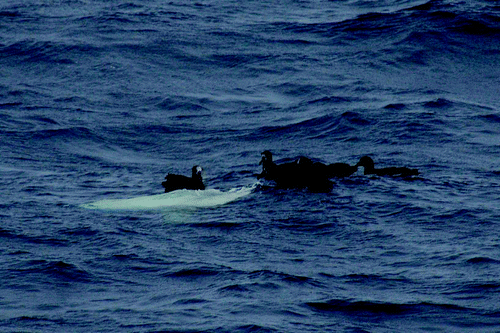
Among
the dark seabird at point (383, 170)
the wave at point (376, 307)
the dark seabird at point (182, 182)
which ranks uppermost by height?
the dark seabird at point (182, 182)

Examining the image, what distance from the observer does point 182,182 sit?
17062 mm

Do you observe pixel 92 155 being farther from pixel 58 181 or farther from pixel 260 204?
pixel 260 204

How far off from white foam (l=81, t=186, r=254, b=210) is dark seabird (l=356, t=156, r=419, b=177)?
7.24ft

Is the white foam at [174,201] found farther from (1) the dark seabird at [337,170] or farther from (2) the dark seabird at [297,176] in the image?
(1) the dark seabird at [337,170]

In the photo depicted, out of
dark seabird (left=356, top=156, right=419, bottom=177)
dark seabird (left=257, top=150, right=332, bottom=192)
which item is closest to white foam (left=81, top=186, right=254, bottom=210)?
dark seabird (left=257, top=150, right=332, bottom=192)

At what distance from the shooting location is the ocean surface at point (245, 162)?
40.8ft

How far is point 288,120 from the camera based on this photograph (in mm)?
23906

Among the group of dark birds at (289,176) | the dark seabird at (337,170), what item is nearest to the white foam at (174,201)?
the group of dark birds at (289,176)

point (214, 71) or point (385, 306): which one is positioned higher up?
point (214, 71)

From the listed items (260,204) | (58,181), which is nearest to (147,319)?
(260,204)

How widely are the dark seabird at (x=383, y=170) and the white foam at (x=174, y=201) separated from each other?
7.24 feet

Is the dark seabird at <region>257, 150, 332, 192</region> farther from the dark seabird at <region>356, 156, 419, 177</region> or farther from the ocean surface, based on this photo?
the dark seabird at <region>356, 156, 419, 177</region>

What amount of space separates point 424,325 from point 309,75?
56.5 ft

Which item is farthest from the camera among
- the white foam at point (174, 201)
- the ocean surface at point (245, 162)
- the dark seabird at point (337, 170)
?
the dark seabird at point (337, 170)
